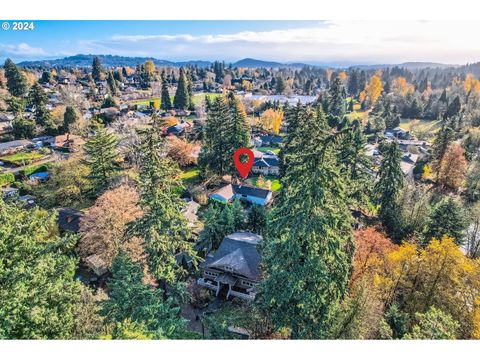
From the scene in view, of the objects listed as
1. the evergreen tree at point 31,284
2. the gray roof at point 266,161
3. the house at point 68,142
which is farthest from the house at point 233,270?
the house at point 68,142

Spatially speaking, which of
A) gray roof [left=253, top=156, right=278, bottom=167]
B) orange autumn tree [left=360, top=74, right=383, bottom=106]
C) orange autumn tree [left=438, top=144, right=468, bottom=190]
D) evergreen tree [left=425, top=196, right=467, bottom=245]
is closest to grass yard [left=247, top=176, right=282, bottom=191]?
gray roof [left=253, top=156, right=278, bottom=167]

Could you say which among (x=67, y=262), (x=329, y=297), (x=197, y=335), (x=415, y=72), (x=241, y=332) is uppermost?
(x=415, y=72)

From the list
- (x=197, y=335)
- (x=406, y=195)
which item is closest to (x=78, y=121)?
(x=197, y=335)

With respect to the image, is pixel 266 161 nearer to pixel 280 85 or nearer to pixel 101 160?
pixel 101 160

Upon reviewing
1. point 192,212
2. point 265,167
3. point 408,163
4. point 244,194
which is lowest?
point 192,212

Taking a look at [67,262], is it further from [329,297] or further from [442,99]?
[442,99]

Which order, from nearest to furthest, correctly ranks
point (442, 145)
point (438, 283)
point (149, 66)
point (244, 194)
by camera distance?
point (438, 283) < point (244, 194) < point (442, 145) < point (149, 66)

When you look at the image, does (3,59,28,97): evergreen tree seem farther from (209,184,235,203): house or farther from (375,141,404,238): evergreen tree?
(375,141,404,238): evergreen tree

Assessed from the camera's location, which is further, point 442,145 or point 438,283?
point 442,145

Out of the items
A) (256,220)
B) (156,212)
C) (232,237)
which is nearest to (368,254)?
(232,237)
